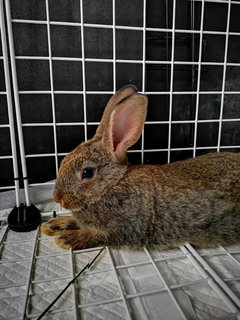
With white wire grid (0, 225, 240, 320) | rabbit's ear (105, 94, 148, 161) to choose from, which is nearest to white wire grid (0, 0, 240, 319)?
white wire grid (0, 225, 240, 320)

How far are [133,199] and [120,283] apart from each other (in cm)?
Result: 23

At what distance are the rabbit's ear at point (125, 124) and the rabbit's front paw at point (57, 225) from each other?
0.29 meters

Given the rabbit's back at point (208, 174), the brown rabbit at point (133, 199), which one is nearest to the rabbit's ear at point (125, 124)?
the brown rabbit at point (133, 199)

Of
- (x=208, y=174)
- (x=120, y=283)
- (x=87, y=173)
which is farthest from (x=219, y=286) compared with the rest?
(x=87, y=173)

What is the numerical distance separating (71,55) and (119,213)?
0.70 metres

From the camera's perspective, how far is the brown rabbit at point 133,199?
725mm

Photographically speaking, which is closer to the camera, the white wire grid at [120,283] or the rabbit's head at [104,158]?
the white wire grid at [120,283]

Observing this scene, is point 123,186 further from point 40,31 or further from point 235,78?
point 235,78

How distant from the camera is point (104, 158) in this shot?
77 centimetres

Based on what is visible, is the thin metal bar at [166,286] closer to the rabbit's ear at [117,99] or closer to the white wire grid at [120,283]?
the white wire grid at [120,283]

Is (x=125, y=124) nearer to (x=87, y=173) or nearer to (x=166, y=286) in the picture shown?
(x=87, y=173)

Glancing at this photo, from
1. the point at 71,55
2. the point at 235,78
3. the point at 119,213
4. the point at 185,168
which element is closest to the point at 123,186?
the point at 119,213

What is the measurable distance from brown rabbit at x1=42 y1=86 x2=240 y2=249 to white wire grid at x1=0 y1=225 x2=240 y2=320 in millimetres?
41

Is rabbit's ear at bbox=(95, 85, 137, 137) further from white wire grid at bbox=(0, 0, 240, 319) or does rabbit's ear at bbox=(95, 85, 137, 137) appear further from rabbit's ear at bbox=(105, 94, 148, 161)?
white wire grid at bbox=(0, 0, 240, 319)
